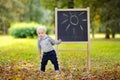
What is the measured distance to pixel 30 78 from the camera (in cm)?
1159

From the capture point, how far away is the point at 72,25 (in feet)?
48.2

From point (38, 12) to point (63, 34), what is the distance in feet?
225

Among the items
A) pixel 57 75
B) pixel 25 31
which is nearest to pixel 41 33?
pixel 57 75

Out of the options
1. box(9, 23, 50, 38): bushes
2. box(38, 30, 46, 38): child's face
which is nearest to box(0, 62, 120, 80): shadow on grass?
box(38, 30, 46, 38): child's face

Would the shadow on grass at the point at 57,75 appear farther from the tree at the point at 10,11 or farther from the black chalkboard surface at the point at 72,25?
the tree at the point at 10,11

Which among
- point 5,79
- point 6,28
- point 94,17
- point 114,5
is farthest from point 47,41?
point 6,28

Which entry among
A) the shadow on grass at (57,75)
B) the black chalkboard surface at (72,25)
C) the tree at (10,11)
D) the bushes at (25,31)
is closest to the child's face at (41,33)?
the shadow on grass at (57,75)

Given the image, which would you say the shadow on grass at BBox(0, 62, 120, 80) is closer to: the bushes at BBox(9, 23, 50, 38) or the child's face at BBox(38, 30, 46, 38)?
the child's face at BBox(38, 30, 46, 38)

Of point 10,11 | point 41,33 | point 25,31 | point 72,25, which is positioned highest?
point 10,11

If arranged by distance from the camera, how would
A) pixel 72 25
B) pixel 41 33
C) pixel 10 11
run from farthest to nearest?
pixel 10 11 → pixel 72 25 → pixel 41 33

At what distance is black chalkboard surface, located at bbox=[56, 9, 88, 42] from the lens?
14.7 m

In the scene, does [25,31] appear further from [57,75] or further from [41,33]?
[57,75]

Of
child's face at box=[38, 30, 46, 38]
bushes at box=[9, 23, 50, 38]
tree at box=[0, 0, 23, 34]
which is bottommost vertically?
bushes at box=[9, 23, 50, 38]

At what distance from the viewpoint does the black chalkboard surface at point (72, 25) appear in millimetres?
14664
